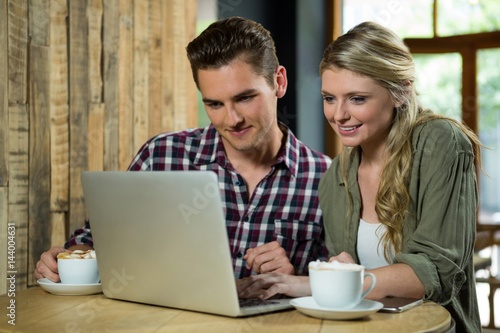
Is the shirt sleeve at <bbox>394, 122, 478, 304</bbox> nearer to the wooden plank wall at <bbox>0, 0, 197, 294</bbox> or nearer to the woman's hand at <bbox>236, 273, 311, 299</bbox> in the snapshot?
the woman's hand at <bbox>236, 273, 311, 299</bbox>

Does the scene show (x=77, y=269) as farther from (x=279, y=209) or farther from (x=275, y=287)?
(x=279, y=209)

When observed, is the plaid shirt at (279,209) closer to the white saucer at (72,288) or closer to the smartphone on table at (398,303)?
→ the white saucer at (72,288)

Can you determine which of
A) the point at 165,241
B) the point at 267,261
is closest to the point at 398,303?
the point at 267,261

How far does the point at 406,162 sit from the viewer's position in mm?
1777

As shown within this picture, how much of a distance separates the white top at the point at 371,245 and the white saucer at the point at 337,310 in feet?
1.45

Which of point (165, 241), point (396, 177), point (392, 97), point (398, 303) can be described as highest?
point (392, 97)

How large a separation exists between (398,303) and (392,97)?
0.58 meters

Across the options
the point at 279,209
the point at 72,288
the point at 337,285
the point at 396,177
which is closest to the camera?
the point at 337,285

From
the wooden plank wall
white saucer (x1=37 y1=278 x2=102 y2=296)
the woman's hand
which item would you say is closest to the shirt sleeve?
the woman's hand

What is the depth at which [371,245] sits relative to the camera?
185cm

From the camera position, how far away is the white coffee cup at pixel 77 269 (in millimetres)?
1667

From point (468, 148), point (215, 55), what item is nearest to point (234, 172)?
point (215, 55)

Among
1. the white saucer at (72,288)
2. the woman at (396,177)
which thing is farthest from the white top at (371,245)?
the white saucer at (72,288)

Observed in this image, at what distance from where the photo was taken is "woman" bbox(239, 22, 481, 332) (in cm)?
166
